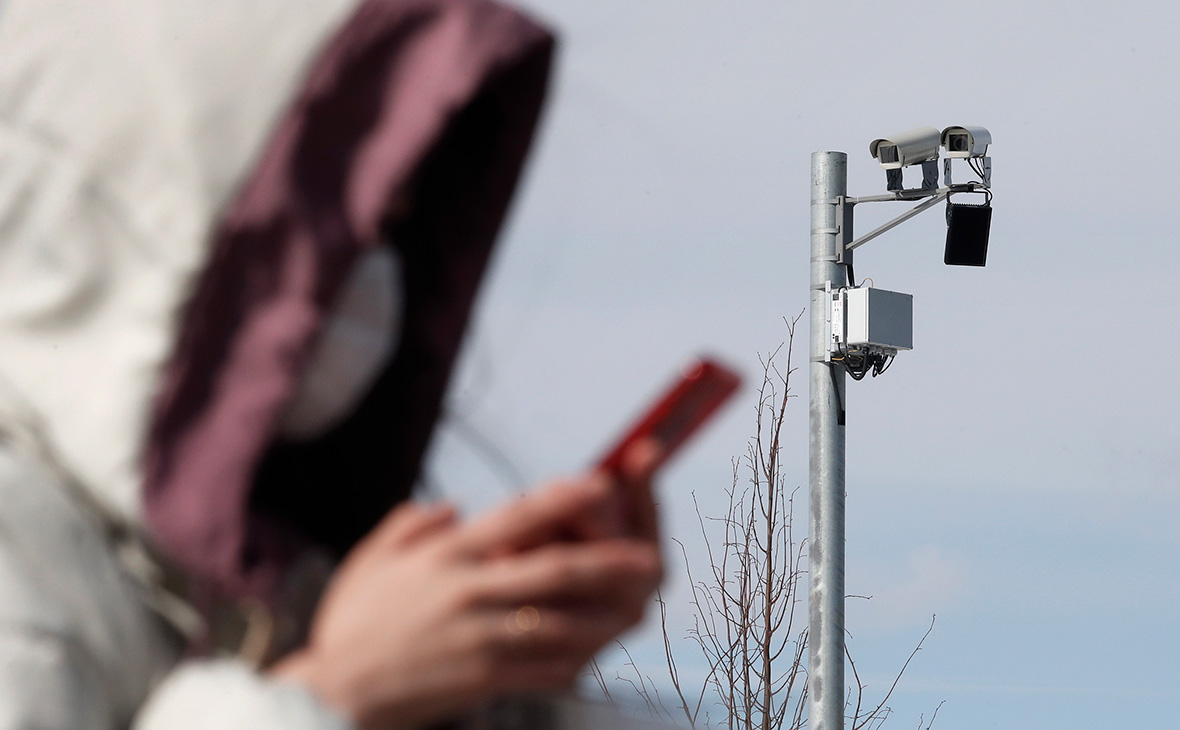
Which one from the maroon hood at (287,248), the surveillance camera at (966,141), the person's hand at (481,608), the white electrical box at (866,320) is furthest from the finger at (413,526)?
the surveillance camera at (966,141)

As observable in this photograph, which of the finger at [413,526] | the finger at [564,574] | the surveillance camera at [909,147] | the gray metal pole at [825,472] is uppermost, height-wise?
the surveillance camera at [909,147]

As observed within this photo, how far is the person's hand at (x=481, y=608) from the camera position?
1.14 m

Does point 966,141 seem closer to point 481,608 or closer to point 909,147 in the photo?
point 909,147

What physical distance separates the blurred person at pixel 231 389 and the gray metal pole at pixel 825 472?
424 cm

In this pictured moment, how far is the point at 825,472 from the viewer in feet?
18.3

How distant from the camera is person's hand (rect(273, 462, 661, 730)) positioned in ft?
3.75

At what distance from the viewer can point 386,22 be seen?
1.33 m

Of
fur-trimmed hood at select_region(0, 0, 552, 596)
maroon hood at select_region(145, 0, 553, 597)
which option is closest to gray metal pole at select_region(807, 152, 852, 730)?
maroon hood at select_region(145, 0, 553, 597)

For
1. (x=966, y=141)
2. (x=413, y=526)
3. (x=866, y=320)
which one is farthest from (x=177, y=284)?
(x=966, y=141)

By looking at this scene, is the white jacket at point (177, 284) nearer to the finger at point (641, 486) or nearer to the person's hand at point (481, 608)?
the person's hand at point (481, 608)

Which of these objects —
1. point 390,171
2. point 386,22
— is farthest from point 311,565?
point 386,22

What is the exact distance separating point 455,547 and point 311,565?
0.23 meters

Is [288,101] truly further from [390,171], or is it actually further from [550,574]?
[550,574]

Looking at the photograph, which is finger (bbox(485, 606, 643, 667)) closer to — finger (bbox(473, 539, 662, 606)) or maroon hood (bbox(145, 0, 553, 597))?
finger (bbox(473, 539, 662, 606))
